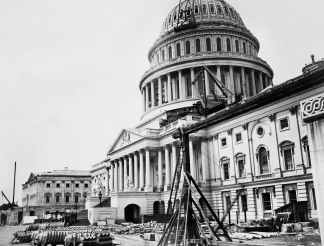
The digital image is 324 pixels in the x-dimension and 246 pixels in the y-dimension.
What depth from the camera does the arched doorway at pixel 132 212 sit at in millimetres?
59219

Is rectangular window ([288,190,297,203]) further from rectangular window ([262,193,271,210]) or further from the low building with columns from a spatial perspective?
rectangular window ([262,193,271,210])

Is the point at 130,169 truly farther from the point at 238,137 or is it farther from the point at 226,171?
the point at 238,137

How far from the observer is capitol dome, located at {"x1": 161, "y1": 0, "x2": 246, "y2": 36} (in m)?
80.6

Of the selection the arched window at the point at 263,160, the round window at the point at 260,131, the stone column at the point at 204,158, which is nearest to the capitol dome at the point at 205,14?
the stone column at the point at 204,158

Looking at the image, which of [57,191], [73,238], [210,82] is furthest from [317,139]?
[57,191]

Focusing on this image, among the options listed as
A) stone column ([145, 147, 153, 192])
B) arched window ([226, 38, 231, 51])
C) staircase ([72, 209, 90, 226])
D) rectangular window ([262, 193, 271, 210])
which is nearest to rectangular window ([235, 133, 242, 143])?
rectangular window ([262, 193, 271, 210])

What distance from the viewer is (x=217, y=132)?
5228cm

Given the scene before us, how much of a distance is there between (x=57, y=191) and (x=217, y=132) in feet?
283

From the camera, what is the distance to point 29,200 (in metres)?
137

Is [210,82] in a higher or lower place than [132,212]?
higher

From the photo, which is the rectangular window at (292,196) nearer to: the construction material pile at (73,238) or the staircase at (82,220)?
the construction material pile at (73,238)

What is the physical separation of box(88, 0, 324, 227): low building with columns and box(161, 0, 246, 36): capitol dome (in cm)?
27

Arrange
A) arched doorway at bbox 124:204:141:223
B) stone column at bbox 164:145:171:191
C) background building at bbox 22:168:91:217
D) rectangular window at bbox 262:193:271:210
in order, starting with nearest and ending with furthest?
rectangular window at bbox 262:193:271:210, stone column at bbox 164:145:171:191, arched doorway at bbox 124:204:141:223, background building at bbox 22:168:91:217

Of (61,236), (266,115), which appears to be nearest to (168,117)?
(266,115)
